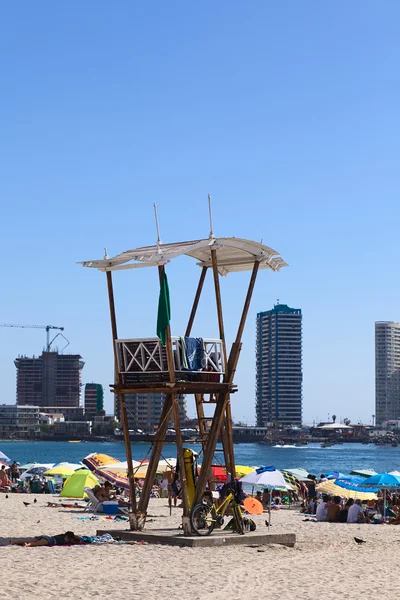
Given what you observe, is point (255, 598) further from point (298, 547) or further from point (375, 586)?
point (298, 547)

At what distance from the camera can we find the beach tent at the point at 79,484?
34281 millimetres

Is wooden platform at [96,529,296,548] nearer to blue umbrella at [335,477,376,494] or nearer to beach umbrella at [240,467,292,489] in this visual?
beach umbrella at [240,467,292,489]

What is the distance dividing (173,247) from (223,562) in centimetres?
702

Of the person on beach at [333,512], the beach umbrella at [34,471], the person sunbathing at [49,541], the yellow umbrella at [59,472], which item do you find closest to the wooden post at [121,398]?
the person sunbathing at [49,541]

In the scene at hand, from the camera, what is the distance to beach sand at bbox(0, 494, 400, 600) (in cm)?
1427

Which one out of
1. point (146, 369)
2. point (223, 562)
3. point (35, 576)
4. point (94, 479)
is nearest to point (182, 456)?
point (146, 369)

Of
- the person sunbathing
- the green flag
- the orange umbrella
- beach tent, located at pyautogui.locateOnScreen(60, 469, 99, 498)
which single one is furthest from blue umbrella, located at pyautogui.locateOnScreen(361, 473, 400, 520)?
the person sunbathing

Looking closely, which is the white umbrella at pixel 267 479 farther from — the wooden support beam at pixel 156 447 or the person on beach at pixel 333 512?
the wooden support beam at pixel 156 447

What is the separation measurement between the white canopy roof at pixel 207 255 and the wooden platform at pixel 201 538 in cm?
546

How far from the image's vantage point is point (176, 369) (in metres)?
20.5

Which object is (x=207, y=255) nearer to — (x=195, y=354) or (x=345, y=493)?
(x=195, y=354)

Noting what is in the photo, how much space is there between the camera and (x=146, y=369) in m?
20.7

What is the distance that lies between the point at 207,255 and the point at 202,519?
19.8 feet

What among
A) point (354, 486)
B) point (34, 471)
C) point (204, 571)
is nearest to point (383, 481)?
point (354, 486)
